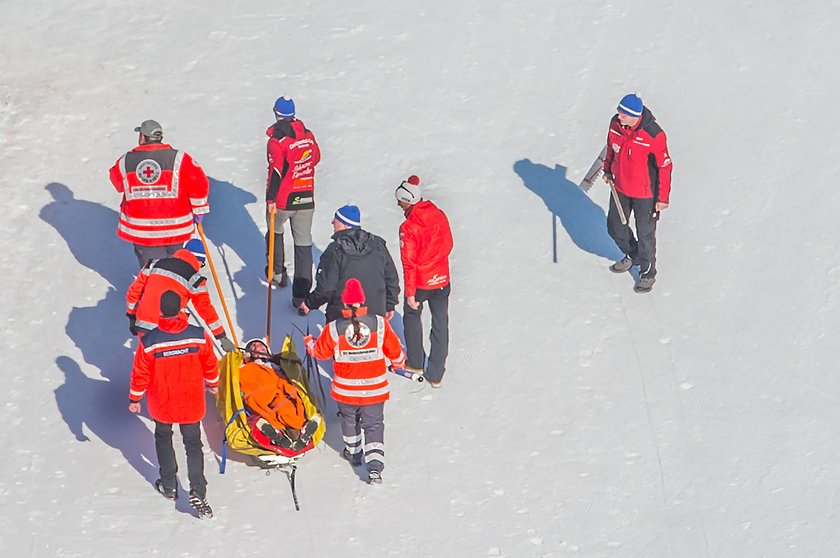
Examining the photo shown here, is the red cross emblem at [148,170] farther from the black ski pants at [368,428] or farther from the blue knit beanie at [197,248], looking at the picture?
the black ski pants at [368,428]

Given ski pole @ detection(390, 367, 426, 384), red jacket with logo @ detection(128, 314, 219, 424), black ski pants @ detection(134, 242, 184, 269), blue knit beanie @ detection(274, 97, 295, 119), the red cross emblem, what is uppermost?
blue knit beanie @ detection(274, 97, 295, 119)

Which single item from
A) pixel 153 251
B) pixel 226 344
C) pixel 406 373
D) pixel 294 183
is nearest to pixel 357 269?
pixel 406 373

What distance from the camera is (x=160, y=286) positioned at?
10.4 m

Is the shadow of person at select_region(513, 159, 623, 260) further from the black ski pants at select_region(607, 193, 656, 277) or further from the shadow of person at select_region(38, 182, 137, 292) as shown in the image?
the shadow of person at select_region(38, 182, 137, 292)

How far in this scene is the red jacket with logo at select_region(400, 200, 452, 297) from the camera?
11.2 metres

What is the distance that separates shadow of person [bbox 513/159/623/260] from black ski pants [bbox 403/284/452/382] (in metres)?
2.28

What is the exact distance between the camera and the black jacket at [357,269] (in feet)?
36.1

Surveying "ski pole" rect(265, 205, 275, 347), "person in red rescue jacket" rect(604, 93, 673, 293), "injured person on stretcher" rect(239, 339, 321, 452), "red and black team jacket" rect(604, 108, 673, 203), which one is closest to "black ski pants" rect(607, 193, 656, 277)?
"person in red rescue jacket" rect(604, 93, 673, 293)

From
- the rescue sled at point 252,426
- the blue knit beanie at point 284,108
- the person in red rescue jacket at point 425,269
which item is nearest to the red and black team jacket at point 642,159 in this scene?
the person in red rescue jacket at point 425,269

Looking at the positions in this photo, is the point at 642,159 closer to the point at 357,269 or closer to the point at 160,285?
the point at 357,269

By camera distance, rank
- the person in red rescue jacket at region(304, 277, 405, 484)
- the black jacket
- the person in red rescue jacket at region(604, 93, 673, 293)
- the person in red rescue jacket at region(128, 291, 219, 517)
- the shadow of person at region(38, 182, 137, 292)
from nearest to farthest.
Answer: the person in red rescue jacket at region(128, 291, 219, 517)
the person in red rescue jacket at region(304, 277, 405, 484)
the black jacket
the person in red rescue jacket at region(604, 93, 673, 293)
the shadow of person at region(38, 182, 137, 292)

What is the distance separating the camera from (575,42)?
1647 cm

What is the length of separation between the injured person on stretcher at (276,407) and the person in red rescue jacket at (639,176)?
351 cm

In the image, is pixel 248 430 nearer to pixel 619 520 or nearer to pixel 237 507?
pixel 237 507
